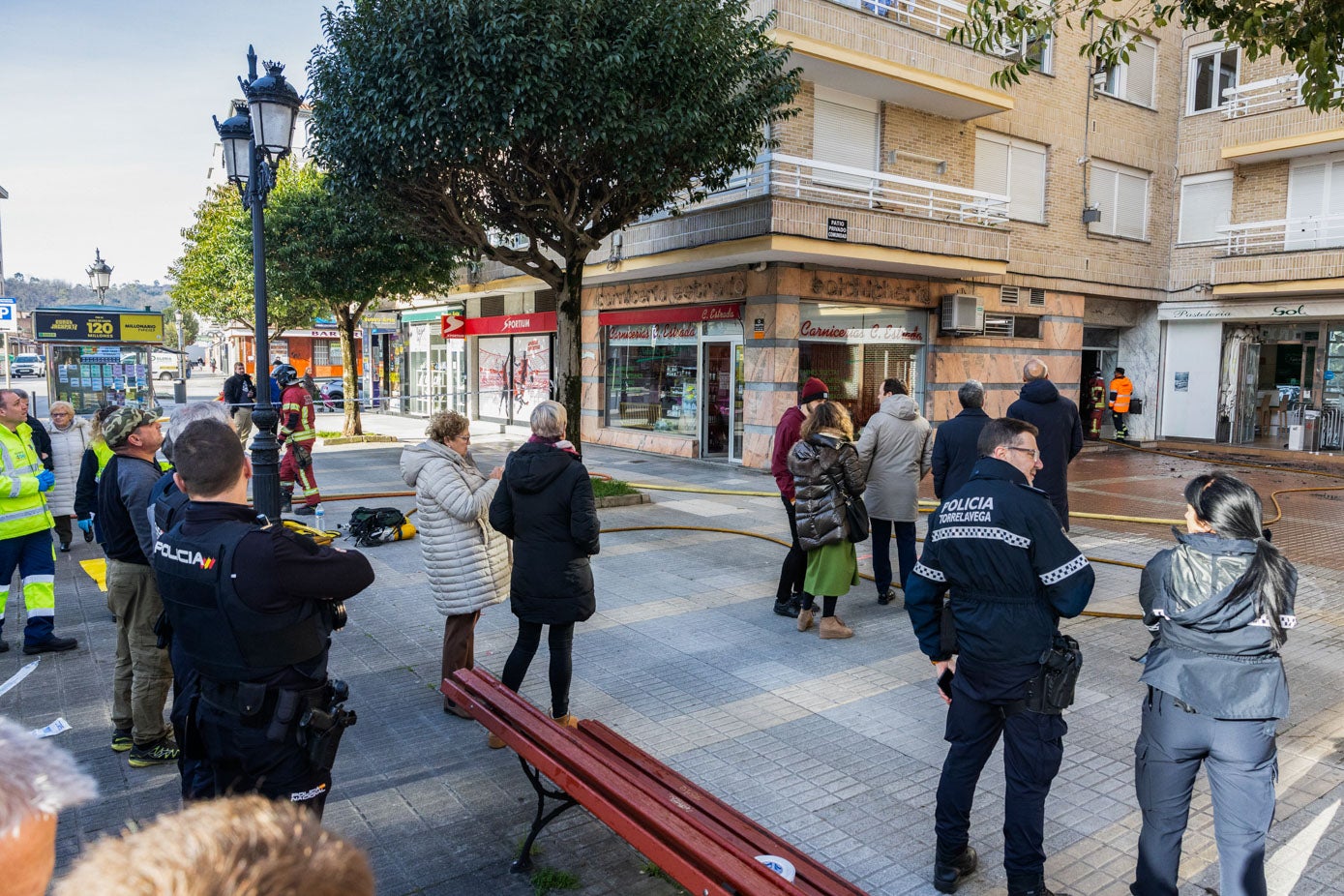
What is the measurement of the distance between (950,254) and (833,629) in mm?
11094

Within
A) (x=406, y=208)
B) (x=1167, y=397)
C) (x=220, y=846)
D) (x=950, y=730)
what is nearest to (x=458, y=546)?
(x=950, y=730)

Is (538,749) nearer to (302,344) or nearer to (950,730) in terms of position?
(950,730)

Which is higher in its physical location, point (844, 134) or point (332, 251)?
point (844, 134)

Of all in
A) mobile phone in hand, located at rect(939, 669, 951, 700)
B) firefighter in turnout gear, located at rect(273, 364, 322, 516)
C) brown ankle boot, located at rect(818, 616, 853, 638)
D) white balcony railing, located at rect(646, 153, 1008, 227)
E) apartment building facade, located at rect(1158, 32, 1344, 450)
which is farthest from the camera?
apartment building facade, located at rect(1158, 32, 1344, 450)

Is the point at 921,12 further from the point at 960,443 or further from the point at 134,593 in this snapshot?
the point at 134,593

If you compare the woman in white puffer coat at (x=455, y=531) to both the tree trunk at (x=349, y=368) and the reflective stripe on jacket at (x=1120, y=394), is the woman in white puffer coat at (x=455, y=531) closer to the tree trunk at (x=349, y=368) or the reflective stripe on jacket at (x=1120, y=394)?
the tree trunk at (x=349, y=368)

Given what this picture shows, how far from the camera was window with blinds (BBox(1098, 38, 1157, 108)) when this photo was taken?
20328 millimetres

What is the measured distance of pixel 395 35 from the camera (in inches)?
398

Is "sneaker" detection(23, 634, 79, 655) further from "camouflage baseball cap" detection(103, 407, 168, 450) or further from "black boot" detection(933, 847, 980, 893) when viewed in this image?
"black boot" detection(933, 847, 980, 893)

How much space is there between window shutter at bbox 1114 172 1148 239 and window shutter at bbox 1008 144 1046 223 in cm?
281

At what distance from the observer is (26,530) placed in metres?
Answer: 6.10

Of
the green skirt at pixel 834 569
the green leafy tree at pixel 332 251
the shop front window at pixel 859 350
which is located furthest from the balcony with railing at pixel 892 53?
the green skirt at pixel 834 569

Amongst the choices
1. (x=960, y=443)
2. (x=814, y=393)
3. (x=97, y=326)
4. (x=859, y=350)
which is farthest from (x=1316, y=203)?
(x=97, y=326)

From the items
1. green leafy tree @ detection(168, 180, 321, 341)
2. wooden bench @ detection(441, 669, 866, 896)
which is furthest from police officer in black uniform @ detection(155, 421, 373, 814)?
green leafy tree @ detection(168, 180, 321, 341)
